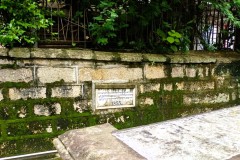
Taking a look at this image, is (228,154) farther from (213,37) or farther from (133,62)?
(213,37)

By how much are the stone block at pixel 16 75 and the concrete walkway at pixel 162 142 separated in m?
1.55

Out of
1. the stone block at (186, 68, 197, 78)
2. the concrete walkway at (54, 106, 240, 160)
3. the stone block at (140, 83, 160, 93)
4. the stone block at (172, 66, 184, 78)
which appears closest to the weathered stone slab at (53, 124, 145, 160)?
the concrete walkway at (54, 106, 240, 160)

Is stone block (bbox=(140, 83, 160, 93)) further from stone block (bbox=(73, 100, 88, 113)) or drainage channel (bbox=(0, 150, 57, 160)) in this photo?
drainage channel (bbox=(0, 150, 57, 160))

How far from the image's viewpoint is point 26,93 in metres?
2.94

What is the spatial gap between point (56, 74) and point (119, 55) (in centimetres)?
80

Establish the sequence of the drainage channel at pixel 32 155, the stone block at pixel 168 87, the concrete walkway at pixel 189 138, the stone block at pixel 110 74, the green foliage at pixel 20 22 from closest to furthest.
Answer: the concrete walkway at pixel 189 138 → the green foliage at pixel 20 22 → the drainage channel at pixel 32 155 → the stone block at pixel 110 74 → the stone block at pixel 168 87

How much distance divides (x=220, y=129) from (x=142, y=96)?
2016 mm

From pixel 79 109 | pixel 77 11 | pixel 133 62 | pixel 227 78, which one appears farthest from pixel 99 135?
pixel 227 78

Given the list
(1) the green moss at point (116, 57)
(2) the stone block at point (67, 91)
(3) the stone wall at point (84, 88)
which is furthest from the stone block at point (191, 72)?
(2) the stone block at point (67, 91)

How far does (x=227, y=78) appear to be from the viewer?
402 centimetres

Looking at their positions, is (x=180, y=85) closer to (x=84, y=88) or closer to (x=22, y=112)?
(x=84, y=88)

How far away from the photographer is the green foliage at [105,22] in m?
3.19

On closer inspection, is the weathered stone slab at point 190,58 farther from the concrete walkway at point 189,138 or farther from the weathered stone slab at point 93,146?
the weathered stone slab at point 93,146

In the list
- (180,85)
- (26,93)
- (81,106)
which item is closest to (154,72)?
(180,85)
